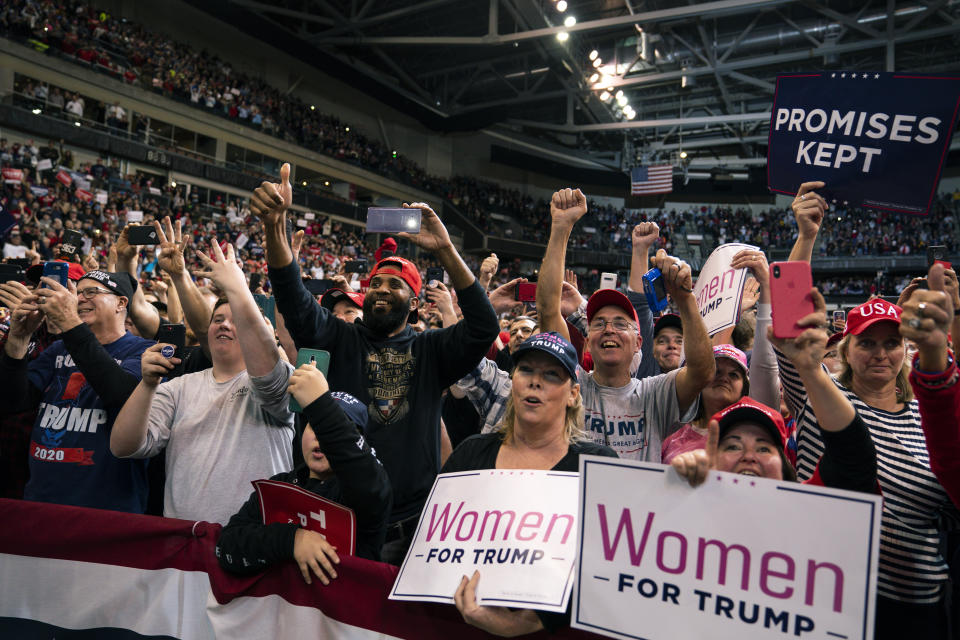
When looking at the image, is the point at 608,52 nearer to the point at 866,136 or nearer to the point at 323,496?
the point at 866,136

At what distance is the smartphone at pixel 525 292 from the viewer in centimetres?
415

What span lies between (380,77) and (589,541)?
99.9ft

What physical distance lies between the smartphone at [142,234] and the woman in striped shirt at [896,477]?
139 inches

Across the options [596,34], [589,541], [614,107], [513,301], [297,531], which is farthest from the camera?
[614,107]

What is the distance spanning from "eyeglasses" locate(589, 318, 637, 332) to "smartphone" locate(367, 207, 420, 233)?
3.07 feet

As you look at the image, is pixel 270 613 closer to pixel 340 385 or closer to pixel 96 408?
pixel 340 385

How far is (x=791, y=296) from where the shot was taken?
64.8 inches

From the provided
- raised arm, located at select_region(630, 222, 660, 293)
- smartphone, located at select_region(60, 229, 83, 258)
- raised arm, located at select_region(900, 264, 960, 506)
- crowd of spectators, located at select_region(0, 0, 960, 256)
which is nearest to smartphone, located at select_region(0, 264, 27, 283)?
smartphone, located at select_region(60, 229, 83, 258)

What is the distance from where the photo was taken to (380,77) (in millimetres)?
Answer: 29328

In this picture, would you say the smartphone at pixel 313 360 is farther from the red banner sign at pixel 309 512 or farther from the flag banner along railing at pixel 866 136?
the flag banner along railing at pixel 866 136

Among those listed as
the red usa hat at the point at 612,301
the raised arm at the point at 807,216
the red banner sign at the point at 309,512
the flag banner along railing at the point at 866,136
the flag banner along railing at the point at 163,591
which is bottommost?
the flag banner along railing at the point at 163,591

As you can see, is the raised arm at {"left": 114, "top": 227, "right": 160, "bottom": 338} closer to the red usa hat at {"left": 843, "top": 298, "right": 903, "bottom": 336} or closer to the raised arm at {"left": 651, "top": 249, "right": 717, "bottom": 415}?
the raised arm at {"left": 651, "top": 249, "right": 717, "bottom": 415}

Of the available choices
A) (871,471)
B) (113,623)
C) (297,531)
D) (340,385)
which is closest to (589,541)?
(871,471)

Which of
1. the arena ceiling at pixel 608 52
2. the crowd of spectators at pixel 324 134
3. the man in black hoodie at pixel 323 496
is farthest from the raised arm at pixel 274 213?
the arena ceiling at pixel 608 52
